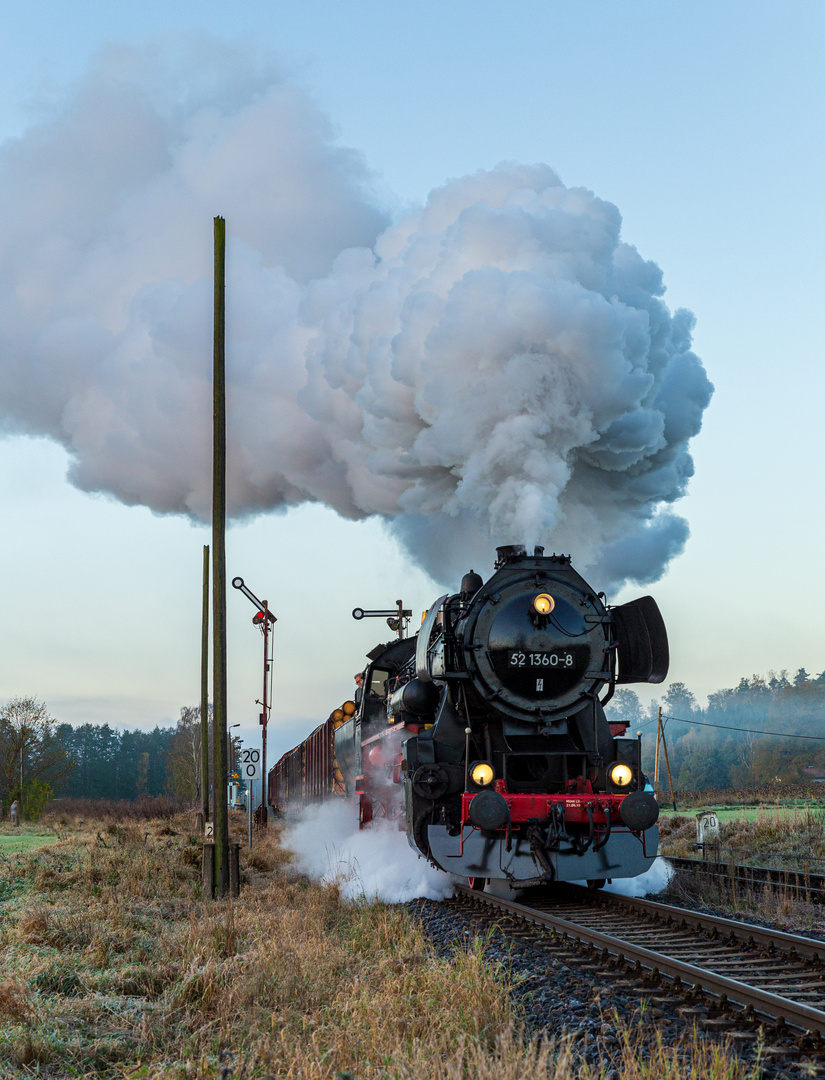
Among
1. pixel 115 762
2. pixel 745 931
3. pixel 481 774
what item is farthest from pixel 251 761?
pixel 115 762

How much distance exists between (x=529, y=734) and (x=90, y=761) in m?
106

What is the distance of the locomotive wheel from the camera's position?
8.95 metres

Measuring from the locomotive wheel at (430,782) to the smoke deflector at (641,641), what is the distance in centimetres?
220

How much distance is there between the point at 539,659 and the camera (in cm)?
901

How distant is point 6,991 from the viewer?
16.8ft

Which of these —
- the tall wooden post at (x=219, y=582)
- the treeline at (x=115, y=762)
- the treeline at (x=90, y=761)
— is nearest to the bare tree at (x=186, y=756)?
the treeline at (x=90, y=761)

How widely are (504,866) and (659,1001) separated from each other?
3.35 metres

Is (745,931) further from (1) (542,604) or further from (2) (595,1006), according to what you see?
(1) (542,604)

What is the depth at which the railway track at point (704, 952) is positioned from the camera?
15.9ft

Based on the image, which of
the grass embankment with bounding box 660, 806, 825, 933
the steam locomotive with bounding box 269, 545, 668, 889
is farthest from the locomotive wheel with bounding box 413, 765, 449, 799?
the grass embankment with bounding box 660, 806, 825, 933

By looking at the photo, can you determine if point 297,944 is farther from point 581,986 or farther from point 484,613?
point 484,613

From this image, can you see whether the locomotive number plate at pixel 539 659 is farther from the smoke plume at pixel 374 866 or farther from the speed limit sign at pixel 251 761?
the speed limit sign at pixel 251 761

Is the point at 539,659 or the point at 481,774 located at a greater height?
the point at 539,659

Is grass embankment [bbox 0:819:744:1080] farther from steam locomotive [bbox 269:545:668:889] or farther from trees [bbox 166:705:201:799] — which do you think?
trees [bbox 166:705:201:799]
